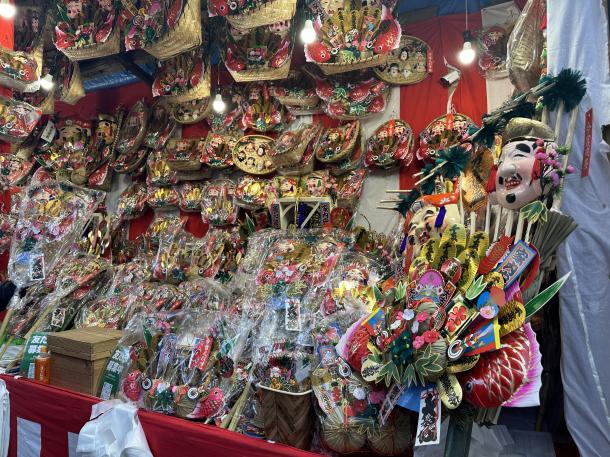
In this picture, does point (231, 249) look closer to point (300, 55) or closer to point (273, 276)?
point (273, 276)

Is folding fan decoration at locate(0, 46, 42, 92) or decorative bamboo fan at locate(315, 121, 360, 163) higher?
folding fan decoration at locate(0, 46, 42, 92)

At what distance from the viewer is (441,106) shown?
144 inches

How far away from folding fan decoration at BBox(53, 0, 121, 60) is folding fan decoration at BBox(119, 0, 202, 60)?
0.14m

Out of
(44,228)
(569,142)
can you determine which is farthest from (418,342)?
(44,228)

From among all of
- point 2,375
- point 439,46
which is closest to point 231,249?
point 2,375

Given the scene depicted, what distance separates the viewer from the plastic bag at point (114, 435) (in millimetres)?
2074

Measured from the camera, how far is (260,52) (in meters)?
3.73

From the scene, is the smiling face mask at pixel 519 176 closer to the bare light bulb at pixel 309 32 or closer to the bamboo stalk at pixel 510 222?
the bamboo stalk at pixel 510 222

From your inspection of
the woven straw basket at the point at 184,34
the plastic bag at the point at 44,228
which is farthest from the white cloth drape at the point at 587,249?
the plastic bag at the point at 44,228

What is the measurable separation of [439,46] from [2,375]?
161 inches

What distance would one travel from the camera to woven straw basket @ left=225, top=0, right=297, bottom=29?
3.12 metres

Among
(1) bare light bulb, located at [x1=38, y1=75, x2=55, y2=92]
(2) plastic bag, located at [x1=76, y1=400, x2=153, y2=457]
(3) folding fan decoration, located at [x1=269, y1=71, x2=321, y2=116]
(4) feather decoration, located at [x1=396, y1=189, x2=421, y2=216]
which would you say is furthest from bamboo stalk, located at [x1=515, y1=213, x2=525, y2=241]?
(1) bare light bulb, located at [x1=38, y1=75, x2=55, y2=92]

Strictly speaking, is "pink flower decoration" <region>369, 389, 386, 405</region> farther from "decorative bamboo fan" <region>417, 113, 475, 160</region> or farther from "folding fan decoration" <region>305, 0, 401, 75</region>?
"folding fan decoration" <region>305, 0, 401, 75</region>

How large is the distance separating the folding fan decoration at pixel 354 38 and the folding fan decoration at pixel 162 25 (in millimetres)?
939
